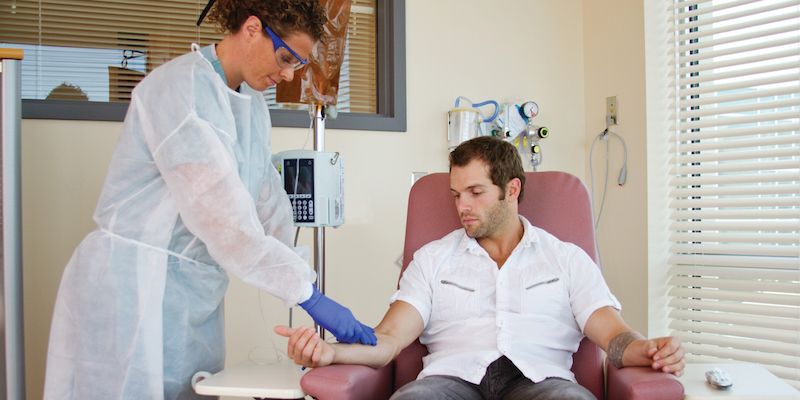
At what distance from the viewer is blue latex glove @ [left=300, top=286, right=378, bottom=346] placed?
1.62 m

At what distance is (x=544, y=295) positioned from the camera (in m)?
1.95

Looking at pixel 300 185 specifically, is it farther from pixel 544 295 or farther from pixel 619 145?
pixel 619 145

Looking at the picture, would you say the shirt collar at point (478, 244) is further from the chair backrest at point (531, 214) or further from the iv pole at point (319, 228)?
the iv pole at point (319, 228)

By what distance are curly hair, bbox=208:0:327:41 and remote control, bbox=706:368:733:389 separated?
3.69 feet

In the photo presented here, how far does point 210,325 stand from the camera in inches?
68.5

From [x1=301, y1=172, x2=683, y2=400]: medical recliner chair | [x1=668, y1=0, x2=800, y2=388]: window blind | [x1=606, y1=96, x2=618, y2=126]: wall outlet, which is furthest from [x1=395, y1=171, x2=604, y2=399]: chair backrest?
[x1=606, y1=96, x2=618, y2=126]: wall outlet

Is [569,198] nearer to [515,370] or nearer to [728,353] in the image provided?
[515,370]

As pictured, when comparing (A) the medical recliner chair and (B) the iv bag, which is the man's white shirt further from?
(B) the iv bag

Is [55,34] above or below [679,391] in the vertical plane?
above

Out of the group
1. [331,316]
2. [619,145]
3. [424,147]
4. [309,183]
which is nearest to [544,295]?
[331,316]

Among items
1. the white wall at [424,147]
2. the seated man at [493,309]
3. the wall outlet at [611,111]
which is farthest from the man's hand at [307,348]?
the wall outlet at [611,111]

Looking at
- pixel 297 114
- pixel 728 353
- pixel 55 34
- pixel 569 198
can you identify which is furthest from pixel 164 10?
pixel 728 353

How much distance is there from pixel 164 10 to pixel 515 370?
181cm

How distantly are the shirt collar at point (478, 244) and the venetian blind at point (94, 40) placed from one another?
1342 mm
